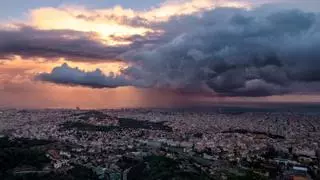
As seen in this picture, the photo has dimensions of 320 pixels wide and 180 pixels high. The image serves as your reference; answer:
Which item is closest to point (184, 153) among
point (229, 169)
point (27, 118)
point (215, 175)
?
point (229, 169)

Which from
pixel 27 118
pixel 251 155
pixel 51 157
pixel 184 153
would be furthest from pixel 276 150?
pixel 27 118

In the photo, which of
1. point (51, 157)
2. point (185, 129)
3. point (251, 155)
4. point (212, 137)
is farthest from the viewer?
point (185, 129)

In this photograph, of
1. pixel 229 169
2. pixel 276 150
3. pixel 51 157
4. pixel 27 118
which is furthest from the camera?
pixel 27 118

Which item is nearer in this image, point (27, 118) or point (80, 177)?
point (80, 177)

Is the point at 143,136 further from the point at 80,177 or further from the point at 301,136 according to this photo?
the point at 80,177

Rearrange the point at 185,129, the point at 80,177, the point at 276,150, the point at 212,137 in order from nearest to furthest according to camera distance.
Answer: the point at 80,177 → the point at 276,150 → the point at 212,137 → the point at 185,129

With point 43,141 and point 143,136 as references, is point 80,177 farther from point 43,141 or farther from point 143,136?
point 143,136
